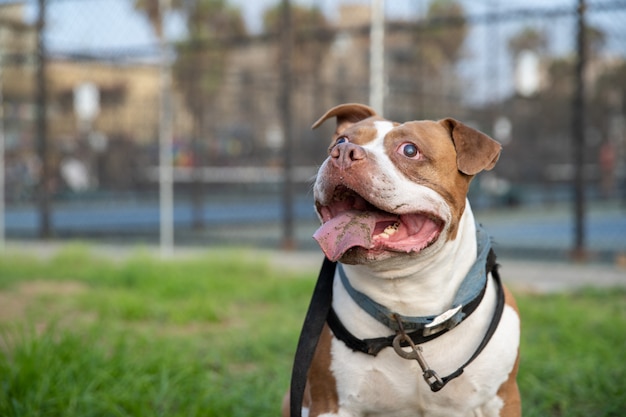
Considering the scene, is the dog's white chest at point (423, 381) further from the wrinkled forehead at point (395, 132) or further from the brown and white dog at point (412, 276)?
the wrinkled forehead at point (395, 132)

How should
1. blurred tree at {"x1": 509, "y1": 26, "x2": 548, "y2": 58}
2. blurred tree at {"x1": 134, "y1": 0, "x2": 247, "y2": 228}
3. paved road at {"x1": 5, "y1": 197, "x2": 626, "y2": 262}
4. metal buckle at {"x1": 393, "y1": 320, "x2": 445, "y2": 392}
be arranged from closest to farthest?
metal buckle at {"x1": 393, "y1": 320, "x2": 445, "y2": 392} < paved road at {"x1": 5, "y1": 197, "x2": 626, "y2": 262} < blurred tree at {"x1": 134, "y1": 0, "x2": 247, "y2": 228} < blurred tree at {"x1": 509, "y1": 26, "x2": 548, "y2": 58}

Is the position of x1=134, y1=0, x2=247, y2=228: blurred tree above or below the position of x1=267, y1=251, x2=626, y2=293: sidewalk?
above

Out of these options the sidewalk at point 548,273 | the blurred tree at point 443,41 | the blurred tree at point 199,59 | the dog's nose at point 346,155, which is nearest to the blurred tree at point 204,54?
the blurred tree at point 199,59

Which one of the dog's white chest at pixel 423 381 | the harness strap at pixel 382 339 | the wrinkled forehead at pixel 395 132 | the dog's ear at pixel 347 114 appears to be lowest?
the dog's white chest at pixel 423 381

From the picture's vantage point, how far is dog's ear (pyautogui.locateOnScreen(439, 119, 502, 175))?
2.16 metres

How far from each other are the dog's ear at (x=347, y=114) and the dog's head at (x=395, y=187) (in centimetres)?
26

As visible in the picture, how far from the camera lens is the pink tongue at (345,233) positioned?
1.95 meters

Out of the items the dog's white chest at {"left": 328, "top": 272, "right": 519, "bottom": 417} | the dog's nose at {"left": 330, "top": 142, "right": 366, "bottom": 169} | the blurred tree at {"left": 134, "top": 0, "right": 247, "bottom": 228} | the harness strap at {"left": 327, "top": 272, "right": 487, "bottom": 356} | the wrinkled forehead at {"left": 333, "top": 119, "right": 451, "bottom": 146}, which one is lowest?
the dog's white chest at {"left": 328, "top": 272, "right": 519, "bottom": 417}

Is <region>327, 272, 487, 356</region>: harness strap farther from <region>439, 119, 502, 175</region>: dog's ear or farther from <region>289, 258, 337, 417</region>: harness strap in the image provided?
<region>439, 119, 502, 175</region>: dog's ear

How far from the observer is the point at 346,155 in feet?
6.59

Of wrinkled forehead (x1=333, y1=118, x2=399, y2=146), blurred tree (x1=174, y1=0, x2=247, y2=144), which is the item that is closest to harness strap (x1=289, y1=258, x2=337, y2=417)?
wrinkled forehead (x1=333, y1=118, x2=399, y2=146)

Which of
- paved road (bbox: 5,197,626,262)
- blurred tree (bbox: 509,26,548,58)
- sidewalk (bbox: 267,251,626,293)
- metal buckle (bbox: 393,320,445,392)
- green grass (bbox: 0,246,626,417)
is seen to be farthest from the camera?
blurred tree (bbox: 509,26,548,58)

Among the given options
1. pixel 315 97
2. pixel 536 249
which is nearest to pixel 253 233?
pixel 536 249

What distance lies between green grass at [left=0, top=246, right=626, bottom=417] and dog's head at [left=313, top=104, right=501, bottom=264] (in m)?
1.21
